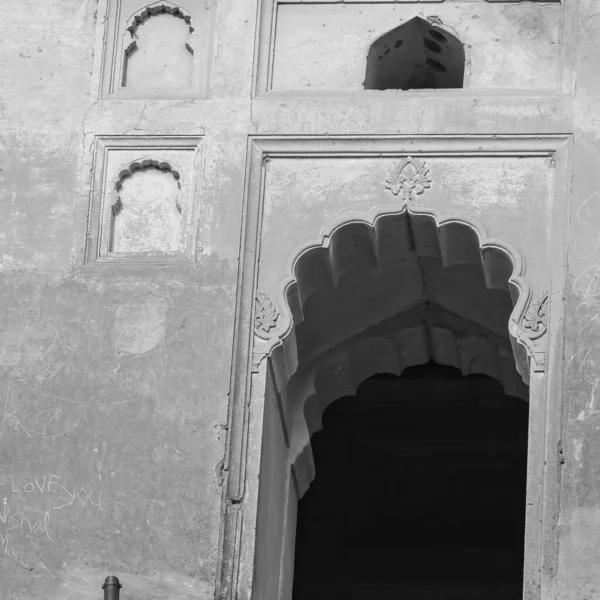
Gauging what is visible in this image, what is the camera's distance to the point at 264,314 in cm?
1105

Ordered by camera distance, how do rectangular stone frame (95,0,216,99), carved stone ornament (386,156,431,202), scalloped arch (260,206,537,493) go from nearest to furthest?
scalloped arch (260,206,537,493) → carved stone ornament (386,156,431,202) → rectangular stone frame (95,0,216,99)

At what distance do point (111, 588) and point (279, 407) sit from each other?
5.63ft

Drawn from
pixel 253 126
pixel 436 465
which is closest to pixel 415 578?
pixel 436 465

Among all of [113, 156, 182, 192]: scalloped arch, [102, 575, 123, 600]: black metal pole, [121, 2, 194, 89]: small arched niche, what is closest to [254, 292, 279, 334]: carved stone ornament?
[113, 156, 182, 192]: scalloped arch

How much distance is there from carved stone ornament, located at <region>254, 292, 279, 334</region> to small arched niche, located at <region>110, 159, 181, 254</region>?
1.85ft

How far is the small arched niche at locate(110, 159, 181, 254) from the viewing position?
450 inches

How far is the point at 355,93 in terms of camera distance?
11.6m

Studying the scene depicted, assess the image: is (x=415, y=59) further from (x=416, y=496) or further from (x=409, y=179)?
(x=416, y=496)

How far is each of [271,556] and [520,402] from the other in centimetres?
477

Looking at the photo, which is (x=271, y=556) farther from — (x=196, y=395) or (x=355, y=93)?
(x=355, y=93)

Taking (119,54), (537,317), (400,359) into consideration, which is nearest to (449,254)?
(537,317)

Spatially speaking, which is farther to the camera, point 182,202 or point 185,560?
point 182,202

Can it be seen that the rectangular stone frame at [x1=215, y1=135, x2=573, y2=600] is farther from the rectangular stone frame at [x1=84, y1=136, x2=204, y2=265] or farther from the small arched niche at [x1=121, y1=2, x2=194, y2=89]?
the small arched niche at [x1=121, y1=2, x2=194, y2=89]

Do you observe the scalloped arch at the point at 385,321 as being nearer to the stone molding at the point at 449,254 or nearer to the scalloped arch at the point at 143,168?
the stone molding at the point at 449,254
